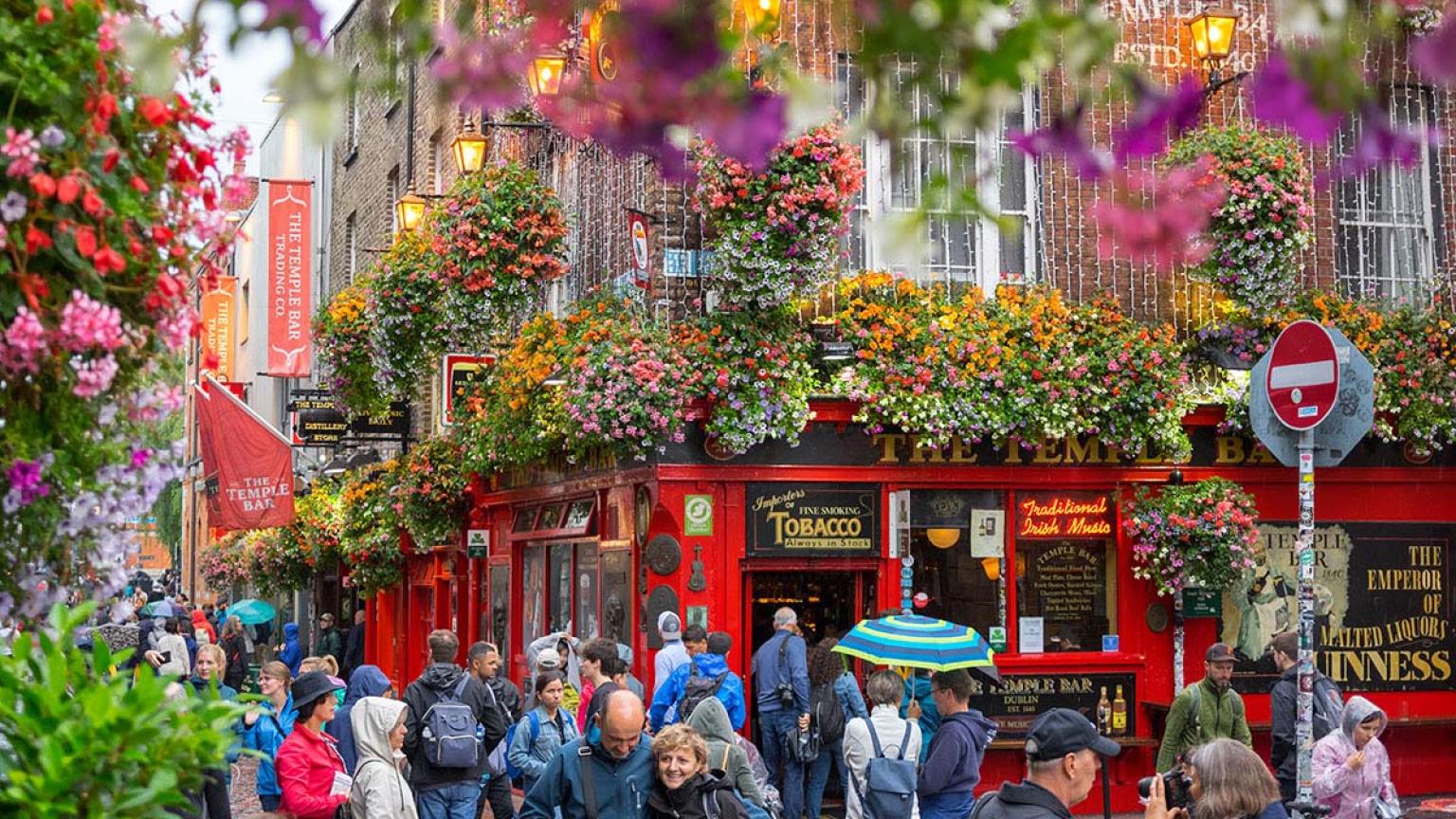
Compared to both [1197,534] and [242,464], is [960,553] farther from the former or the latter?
[242,464]

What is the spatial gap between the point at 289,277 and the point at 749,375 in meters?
13.6

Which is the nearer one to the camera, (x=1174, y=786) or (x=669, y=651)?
(x=1174, y=786)

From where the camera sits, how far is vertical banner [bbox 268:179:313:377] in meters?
28.8

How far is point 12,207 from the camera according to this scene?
463 centimetres

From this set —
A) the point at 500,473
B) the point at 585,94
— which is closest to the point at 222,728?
the point at 585,94

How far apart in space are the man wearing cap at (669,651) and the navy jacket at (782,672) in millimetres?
639

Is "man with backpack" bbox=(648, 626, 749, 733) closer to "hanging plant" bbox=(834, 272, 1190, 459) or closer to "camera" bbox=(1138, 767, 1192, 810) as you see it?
"camera" bbox=(1138, 767, 1192, 810)

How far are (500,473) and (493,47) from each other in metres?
20.0

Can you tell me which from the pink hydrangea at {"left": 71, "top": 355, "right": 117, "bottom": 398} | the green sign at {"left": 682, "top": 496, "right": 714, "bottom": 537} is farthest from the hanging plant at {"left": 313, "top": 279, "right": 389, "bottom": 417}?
the pink hydrangea at {"left": 71, "top": 355, "right": 117, "bottom": 398}

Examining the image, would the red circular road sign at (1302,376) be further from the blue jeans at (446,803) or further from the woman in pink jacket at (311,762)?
the woman in pink jacket at (311,762)

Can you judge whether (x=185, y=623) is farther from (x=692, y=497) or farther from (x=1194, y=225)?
(x=1194, y=225)

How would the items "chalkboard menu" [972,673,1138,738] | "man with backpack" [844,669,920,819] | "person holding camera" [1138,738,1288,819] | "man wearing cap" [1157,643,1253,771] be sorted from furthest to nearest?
"chalkboard menu" [972,673,1138,738], "man wearing cap" [1157,643,1253,771], "man with backpack" [844,669,920,819], "person holding camera" [1138,738,1288,819]

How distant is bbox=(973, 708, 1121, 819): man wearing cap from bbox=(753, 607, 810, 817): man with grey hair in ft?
29.2

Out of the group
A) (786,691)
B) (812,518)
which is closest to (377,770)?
(786,691)
